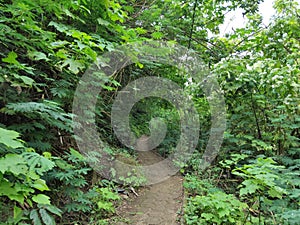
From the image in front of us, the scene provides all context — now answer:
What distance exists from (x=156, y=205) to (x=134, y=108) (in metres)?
2.46

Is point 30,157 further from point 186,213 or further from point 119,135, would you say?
point 119,135

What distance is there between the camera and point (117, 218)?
2.63 m

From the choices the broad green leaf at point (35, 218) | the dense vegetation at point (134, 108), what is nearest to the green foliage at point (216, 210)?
the dense vegetation at point (134, 108)

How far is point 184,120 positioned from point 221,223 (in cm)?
316

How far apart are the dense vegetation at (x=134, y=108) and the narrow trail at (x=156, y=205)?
220mm

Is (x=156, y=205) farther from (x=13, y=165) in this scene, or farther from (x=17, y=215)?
(x=13, y=165)

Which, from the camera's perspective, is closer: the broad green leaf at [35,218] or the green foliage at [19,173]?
the green foliage at [19,173]

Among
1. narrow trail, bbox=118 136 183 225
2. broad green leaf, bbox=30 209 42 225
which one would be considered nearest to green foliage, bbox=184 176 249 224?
narrow trail, bbox=118 136 183 225

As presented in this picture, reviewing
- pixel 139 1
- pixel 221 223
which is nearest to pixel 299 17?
pixel 139 1

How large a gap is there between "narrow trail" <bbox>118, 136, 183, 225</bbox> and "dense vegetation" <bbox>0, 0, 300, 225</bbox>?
220mm

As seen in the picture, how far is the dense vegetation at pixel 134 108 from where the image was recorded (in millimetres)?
1729

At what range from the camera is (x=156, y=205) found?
10.3ft

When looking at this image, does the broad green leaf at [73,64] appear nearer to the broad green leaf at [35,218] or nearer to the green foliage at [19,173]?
the green foliage at [19,173]

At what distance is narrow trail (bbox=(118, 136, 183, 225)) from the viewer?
2716 millimetres
